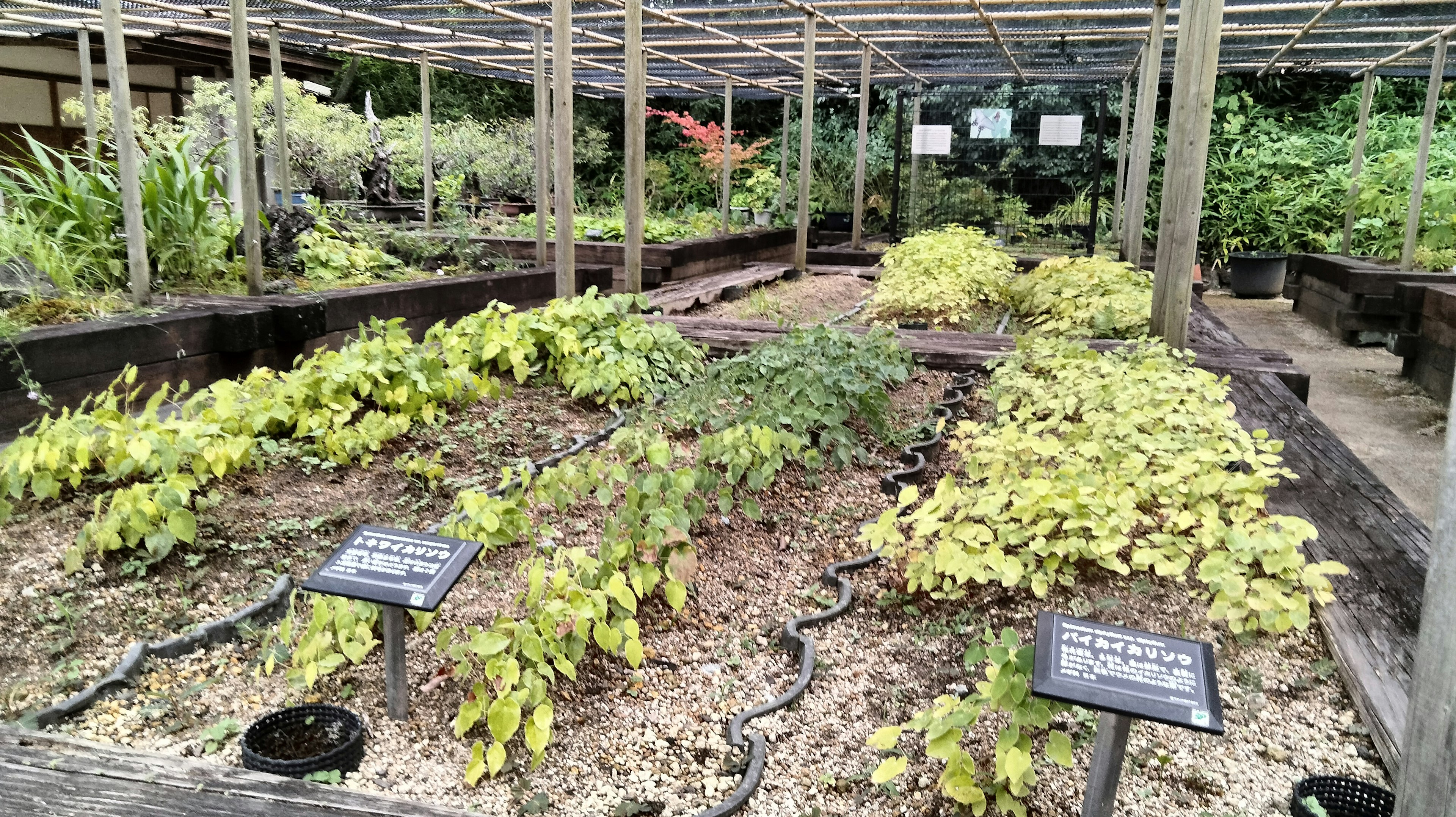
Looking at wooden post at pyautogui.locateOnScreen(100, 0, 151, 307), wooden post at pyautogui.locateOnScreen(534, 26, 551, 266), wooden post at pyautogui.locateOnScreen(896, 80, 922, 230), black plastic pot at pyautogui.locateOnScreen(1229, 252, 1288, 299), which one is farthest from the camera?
wooden post at pyautogui.locateOnScreen(896, 80, 922, 230)

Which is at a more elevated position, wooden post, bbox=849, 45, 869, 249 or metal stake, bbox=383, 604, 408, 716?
wooden post, bbox=849, 45, 869, 249

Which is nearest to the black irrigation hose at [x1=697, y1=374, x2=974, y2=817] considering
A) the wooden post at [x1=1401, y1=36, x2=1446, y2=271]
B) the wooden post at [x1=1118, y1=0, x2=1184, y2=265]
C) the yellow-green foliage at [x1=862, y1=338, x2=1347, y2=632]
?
the yellow-green foliage at [x1=862, y1=338, x2=1347, y2=632]

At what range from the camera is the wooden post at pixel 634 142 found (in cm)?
579

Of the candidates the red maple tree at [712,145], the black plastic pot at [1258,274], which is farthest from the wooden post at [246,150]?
the black plastic pot at [1258,274]

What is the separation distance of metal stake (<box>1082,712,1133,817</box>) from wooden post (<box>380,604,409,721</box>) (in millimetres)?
1356

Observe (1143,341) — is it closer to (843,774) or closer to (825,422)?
(825,422)

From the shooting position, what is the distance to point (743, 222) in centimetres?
1398

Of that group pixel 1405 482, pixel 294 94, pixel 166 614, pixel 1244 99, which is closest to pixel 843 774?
pixel 166 614

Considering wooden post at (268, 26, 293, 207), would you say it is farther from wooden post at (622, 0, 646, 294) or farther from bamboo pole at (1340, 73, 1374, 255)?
bamboo pole at (1340, 73, 1374, 255)

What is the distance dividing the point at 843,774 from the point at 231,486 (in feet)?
8.01

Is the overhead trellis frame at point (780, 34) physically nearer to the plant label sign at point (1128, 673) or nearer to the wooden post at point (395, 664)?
the plant label sign at point (1128, 673)

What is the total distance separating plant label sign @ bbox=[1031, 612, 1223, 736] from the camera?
1.49m

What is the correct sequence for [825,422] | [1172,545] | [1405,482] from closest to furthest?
[1172,545] < [825,422] < [1405,482]

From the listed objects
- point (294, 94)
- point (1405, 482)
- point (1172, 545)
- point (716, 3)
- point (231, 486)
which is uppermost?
point (716, 3)
